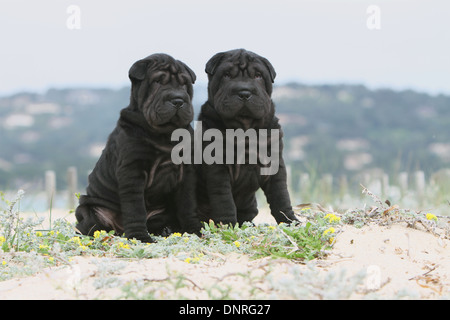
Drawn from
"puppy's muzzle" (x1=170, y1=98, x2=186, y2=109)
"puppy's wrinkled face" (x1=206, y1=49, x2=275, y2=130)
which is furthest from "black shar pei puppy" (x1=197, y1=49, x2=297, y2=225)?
"puppy's muzzle" (x1=170, y1=98, x2=186, y2=109)

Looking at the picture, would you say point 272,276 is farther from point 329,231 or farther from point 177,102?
point 177,102

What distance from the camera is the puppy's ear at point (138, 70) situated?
552 cm

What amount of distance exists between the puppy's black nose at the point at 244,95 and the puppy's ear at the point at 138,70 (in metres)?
0.87

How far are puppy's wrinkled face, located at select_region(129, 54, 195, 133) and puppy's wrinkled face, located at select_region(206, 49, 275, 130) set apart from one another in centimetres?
24

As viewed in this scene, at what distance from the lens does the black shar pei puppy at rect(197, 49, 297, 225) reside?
549 centimetres

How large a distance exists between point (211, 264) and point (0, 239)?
2.30 m

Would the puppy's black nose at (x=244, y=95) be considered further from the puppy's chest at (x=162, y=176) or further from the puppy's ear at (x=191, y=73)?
the puppy's chest at (x=162, y=176)

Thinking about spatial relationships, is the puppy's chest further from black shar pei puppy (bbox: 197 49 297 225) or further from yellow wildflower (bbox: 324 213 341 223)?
yellow wildflower (bbox: 324 213 341 223)

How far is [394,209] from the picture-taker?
227 inches

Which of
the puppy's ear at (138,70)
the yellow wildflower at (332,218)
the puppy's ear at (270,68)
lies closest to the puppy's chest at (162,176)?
the puppy's ear at (138,70)

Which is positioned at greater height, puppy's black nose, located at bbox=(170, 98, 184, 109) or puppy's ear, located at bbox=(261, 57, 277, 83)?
puppy's ear, located at bbox=(261, 57, 277, 83)

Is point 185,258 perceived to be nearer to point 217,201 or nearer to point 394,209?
point 217,201
